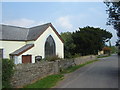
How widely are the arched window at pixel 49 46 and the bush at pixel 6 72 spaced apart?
19.4 meters

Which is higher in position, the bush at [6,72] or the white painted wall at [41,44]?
the white painted wall at [41,44]

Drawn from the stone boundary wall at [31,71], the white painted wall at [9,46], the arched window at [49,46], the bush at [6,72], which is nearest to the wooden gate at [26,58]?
the white painted wall at [9,46]

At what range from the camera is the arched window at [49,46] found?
93.6 ft

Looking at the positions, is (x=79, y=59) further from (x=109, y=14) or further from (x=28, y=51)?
(x=109, y=14)

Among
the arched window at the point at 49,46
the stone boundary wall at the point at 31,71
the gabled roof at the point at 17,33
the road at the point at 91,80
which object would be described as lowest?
the road at the point at 91,80

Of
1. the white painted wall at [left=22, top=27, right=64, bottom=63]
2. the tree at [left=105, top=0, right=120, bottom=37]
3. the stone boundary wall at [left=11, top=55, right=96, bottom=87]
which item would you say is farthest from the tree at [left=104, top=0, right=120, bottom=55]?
the white painted wall at [left=22, top=27, right=64, bottom=63]

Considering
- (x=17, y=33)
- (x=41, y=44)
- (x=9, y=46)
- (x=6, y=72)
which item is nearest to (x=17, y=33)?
(x=17, y=33)

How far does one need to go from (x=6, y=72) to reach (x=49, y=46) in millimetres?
20516

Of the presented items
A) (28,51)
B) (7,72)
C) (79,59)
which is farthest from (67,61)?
(7,72)

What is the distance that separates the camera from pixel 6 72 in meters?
8.52

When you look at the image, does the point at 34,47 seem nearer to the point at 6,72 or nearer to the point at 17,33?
the point at 17,33

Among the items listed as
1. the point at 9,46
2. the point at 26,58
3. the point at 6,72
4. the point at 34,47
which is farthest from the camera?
the point at 34,47

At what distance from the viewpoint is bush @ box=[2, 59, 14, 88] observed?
8.32 metres

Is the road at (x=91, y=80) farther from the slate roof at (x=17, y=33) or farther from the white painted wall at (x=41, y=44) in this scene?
the slate roof at (x=17, y=33)
